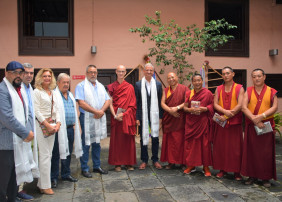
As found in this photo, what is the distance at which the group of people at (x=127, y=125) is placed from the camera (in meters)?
2.88

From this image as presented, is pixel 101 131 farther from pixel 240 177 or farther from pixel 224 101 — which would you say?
pixel 240 177

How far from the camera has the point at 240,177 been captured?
4.07m

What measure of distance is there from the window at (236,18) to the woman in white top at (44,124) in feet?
20.0

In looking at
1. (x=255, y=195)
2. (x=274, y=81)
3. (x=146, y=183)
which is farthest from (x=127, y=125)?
(x=274, y=81)

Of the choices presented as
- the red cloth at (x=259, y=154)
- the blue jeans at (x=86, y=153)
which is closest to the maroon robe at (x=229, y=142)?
the red cloth at (x=259, y=154)

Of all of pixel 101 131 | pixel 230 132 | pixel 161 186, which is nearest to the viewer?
pixel 161 186

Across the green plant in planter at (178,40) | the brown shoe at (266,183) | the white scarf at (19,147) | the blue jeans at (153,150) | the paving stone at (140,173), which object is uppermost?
the green plant in planter at (178,40)

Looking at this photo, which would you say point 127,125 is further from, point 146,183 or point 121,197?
point 121,197

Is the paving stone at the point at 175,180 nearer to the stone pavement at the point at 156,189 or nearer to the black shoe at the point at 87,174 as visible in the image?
the stone pavement at the point at 156,189

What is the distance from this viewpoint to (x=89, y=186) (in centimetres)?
383

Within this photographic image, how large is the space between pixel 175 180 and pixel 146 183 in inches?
18.9

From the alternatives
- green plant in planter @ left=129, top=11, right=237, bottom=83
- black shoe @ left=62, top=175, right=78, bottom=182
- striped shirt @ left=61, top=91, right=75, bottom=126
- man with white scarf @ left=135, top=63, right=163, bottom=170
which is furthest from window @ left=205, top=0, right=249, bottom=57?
black shoe @ left=62, top=175, right=78, bottom=182

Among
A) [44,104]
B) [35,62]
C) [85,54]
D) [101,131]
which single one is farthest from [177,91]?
[35,62]

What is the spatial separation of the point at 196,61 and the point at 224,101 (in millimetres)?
4497
